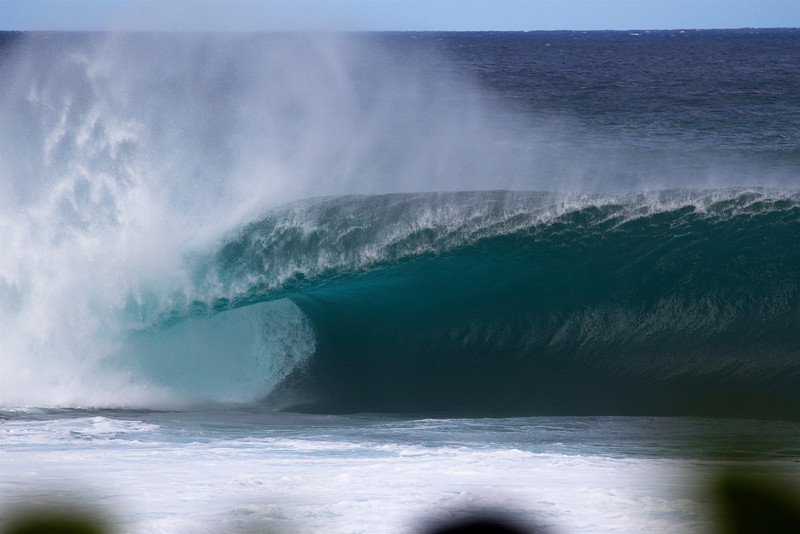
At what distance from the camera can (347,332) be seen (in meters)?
8.89

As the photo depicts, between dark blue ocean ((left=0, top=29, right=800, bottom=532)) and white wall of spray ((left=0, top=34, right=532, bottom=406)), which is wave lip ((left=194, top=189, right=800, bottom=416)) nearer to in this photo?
dark blue ocean ((left=0, top=29, right=800, bottom=532))

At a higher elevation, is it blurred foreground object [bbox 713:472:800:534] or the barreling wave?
the barreling wave

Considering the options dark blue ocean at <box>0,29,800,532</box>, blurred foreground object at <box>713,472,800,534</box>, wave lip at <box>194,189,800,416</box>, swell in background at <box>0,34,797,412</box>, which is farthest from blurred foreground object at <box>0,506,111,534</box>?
wave lip at <box>194,189,800,416</box>

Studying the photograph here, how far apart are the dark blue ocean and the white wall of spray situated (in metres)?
0.04

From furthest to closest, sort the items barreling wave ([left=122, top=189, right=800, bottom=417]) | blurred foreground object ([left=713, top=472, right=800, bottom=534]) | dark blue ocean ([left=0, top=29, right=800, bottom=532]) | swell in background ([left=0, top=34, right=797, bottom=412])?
swell in background ([left=0, top=34, right=797, bottom=412]) < barreling wave ([left=122, top=189, right=800, bottom=417]) < dark blue ocean ([left=0, top=29, right=800, bottom=532]) < blurred foreground object ([left=713, top=472, right=800, bottom=534])

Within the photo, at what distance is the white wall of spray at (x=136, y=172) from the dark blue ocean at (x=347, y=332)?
4cm

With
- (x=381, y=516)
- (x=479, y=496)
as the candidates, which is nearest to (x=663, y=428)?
(x=479, y=496)

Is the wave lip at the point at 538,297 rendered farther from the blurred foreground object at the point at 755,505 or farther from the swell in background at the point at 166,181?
the blurred foreground object at the point at 755,505

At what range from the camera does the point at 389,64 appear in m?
36.3

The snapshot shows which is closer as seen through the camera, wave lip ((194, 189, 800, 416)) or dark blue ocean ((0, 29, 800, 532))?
dark blue ocean ((0, 29, 800, 532))

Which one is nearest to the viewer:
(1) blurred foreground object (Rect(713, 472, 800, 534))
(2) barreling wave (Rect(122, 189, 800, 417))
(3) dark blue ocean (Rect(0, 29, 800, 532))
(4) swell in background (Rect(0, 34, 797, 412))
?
(1) blurred foreground object (Rect(713, 472, 800, 534))

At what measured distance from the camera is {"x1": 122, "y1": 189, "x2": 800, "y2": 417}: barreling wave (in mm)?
7840

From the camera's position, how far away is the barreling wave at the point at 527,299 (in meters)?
7.84

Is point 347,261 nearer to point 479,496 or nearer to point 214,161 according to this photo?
point 214,161
